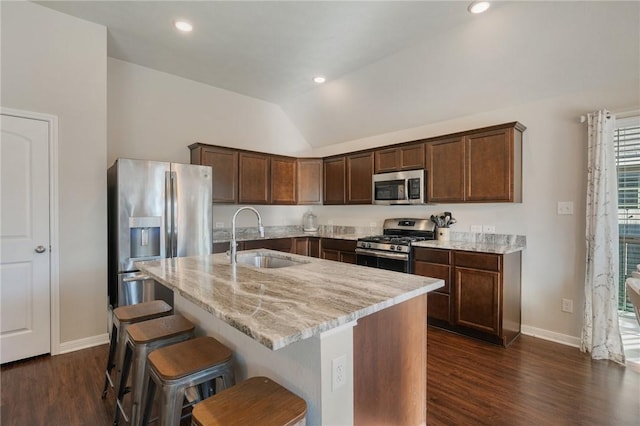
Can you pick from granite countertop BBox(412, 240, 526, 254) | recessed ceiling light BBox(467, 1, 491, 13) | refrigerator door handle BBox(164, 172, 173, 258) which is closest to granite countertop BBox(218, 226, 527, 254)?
granite countertop BBox(412, 240, 526, 254)

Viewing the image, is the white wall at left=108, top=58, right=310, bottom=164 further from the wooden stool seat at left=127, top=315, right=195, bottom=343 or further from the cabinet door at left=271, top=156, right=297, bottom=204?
the wooden stool seat at left=127, top=315, right=195, bottom=343

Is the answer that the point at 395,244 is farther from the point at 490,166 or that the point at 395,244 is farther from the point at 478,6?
the point at 478,6

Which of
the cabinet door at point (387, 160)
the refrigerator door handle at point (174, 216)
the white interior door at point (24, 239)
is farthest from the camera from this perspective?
the cabinet door at point (387, 160)

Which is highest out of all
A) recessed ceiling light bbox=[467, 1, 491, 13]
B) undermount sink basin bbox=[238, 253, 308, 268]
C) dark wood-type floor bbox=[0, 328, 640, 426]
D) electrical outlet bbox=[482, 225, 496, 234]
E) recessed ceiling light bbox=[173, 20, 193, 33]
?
recessed ceiling light bbox=[173, 20, 193, 33]

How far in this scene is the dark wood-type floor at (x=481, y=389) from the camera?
6.34 feet

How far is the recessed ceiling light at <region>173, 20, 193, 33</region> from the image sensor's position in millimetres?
2893

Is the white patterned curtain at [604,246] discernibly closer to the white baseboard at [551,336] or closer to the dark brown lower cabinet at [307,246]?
the white baseboard at [551,336]

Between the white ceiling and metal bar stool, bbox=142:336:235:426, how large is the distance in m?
2.69

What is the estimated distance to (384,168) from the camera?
4.29m

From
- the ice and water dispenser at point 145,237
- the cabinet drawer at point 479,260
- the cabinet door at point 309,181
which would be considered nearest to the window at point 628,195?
the cabinet drawer at point 479,260

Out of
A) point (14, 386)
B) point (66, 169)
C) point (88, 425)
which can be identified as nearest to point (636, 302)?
point (88, 425)

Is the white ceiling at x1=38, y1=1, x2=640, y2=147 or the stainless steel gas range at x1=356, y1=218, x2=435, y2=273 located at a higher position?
the white ceiling at x1=38, y1=1, x2=640, y2=147

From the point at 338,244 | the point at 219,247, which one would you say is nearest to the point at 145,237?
the point at 219,247

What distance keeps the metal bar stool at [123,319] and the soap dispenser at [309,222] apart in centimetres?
343
